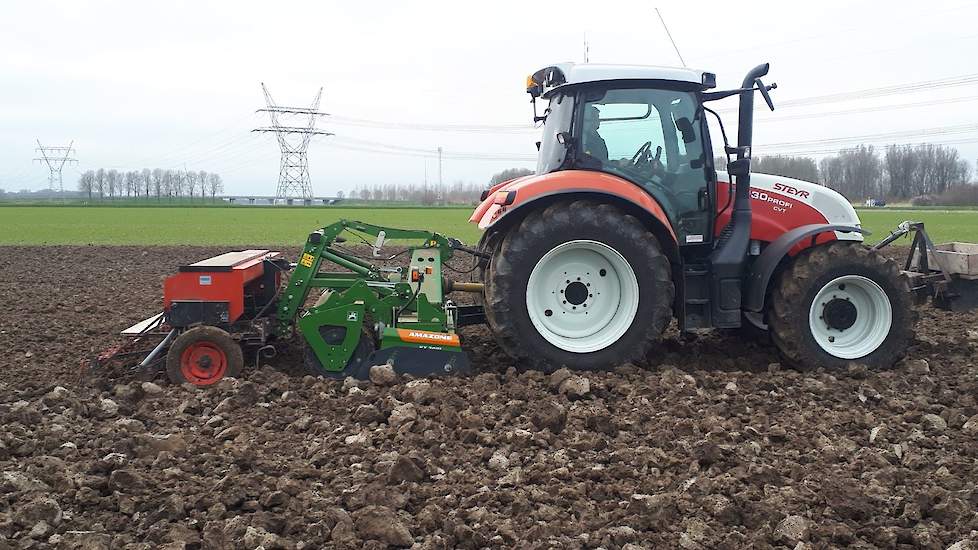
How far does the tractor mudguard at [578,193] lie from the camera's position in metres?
6.16

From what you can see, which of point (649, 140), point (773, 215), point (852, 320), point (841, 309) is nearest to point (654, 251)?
point (649, 140)

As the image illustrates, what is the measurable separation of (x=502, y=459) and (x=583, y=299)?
7.55 ft

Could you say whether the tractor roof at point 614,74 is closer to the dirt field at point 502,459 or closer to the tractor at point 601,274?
the tractor at point 601,274

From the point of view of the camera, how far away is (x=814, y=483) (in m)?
4.16

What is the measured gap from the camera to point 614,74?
21.2ft

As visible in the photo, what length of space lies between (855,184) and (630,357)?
2808 inches

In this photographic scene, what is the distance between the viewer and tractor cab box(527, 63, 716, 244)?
652 centimetres

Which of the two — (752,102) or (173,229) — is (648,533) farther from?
(173,229)

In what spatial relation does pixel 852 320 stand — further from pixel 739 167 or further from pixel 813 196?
pixel 739 167

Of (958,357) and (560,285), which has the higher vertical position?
(560,285)

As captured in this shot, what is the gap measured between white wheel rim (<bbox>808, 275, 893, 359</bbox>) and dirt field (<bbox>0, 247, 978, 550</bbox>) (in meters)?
0.37

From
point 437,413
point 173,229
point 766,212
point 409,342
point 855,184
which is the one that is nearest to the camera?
point 437,413

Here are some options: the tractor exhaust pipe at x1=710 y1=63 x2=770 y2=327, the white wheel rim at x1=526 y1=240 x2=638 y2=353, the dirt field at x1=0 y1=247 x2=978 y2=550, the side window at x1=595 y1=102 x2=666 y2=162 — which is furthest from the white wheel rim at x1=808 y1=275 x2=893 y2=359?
the side window at x1=595 y1=102 x2=666 y2=162

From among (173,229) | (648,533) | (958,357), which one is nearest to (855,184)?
(173,229)
